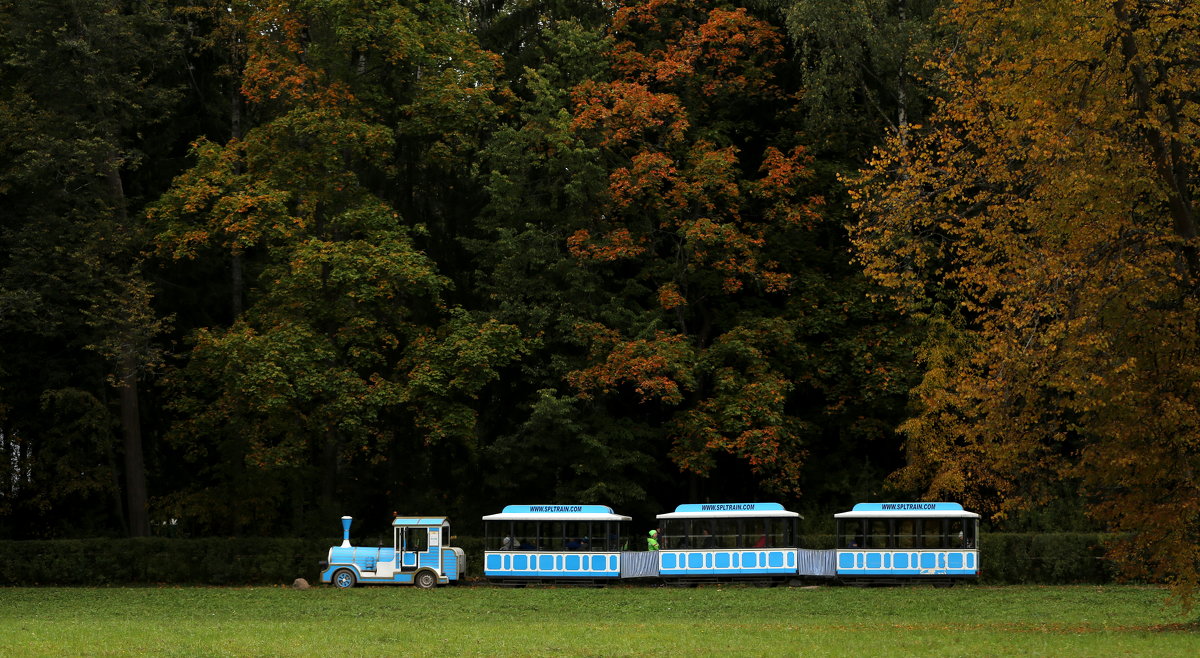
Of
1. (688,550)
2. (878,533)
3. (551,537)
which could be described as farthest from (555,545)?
(878,533)

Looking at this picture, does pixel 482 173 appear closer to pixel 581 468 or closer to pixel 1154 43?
pixel 581 468

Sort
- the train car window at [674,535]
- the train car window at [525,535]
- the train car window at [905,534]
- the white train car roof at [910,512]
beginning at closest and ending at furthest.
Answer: the white train car roof at [910,512], the train car window at [905,534], the train car window at [674,535], the train car window at [525,535]

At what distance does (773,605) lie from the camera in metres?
31.7

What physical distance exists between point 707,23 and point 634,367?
13.0 meters

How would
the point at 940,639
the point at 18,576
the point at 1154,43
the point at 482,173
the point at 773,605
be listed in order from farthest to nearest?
the point at 482,173 < the point at 18,576 < the point at 773,605 < the point at 1154,43 < the point at 940,639

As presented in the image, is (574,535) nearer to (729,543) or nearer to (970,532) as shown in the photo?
(729,543)

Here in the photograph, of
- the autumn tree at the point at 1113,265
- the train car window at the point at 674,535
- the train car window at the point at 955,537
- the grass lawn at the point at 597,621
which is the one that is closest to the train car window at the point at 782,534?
the grass lawn at the point at 597,621

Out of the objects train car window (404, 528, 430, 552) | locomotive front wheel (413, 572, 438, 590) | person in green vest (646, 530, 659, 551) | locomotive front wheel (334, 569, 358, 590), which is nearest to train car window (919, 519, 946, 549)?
person in green vest (646, 530, 659, 551)

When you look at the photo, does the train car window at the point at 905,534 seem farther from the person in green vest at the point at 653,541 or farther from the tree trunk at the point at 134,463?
the tree trunk at the point at 134,463

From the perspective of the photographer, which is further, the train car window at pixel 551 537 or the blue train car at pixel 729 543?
the train car window at pixel 551 537

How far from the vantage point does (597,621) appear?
2756cm

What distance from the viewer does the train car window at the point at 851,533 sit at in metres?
39.0

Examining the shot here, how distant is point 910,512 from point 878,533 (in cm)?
116

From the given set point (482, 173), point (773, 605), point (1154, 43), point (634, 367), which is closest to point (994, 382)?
point (1154, 43)
